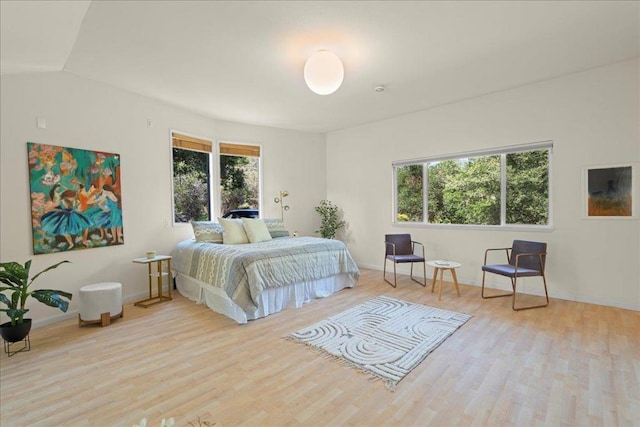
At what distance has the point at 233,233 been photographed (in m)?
4.41

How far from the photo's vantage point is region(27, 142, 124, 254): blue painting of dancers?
3.16 meters

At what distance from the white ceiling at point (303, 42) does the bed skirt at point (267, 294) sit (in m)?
2.53

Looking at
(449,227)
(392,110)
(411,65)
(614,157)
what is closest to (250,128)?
(392,110)

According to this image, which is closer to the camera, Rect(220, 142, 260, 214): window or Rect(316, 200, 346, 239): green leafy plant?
Rect(220, 142, 260, 214): window

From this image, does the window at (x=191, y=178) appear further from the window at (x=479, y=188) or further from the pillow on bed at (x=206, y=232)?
the window at (x=479, y=188)

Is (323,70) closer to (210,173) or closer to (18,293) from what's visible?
(210,173)

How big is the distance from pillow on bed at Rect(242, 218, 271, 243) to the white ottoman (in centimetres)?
178

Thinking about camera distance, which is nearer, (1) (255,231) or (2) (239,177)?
(1) (255,231)

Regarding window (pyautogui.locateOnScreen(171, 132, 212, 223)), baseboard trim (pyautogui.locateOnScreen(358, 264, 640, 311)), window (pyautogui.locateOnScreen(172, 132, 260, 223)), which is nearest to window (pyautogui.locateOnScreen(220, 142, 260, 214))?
window (pyautogui.locateOnScreen(172, 132, 260, 223))

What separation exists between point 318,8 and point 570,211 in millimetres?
3837

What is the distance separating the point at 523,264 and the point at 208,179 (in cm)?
488

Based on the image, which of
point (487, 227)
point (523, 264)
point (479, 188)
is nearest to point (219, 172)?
point (479, 188)

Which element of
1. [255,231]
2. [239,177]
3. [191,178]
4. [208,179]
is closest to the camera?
[255,231]

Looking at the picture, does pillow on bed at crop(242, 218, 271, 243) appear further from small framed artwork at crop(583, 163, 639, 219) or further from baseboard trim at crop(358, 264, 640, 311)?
small framed artwork at crop(583, 163, 639, 219)
